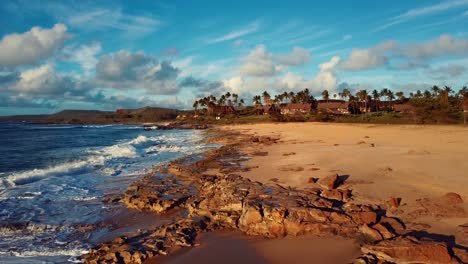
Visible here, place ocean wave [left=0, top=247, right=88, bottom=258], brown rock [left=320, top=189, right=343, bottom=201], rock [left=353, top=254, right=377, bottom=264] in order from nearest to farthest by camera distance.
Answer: rock [left=353, top=254, right=377, bottom=264] → ocean wave [left=0, top=247, right=88, bottom=258] → brown rock [left=320, top=189, right=343, bottom=201]

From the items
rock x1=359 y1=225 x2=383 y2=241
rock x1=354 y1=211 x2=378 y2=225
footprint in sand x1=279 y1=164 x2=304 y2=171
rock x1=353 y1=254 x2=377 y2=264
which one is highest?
footprint in sand x1=279 y1=164 x2=304 y2=171

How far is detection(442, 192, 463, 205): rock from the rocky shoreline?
1.79 meters

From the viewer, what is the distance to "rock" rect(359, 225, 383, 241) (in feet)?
27.5

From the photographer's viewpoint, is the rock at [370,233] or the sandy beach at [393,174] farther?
the sandy beach at [393,174]

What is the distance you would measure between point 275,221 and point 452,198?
536 cm

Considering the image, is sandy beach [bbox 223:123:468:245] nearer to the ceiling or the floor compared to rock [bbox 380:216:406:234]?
nearer to the ceiling

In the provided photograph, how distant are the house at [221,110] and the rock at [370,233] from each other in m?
120

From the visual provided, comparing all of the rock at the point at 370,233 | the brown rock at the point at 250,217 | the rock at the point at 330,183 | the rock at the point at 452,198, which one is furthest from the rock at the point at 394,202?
the brown rock at the point at 250,217

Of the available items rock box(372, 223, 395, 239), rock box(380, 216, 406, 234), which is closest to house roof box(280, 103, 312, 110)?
rock box(380, 216, 406, 234)

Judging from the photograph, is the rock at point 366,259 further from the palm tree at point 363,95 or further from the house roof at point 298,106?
the house roof at point 298,106

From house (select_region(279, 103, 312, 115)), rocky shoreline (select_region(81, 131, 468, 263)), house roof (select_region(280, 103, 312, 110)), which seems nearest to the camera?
rocky shoreline (select_region(81, 131, 468, 263))

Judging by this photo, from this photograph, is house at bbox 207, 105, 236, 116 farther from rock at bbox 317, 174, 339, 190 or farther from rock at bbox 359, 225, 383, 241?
rock at bbox 359, 225, 383, 241

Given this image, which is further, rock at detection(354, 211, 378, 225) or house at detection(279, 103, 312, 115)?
house at detection(279, 103, 312, 115)

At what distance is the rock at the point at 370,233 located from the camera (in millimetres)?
8367
